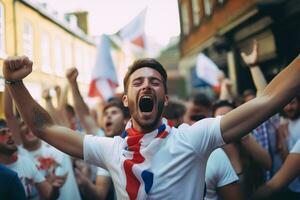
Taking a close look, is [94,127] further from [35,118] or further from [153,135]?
[153,135]

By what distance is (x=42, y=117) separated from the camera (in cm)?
199

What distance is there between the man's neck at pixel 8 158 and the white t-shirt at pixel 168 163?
1.32 metres

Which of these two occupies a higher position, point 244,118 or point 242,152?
point 244,118

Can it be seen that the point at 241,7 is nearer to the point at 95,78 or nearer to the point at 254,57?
the point at 95,78

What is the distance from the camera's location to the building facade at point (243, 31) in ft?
23.1

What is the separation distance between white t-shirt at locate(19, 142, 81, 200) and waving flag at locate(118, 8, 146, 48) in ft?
9.70

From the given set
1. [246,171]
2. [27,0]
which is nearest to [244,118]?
[246,171]

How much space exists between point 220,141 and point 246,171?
1.00 metres

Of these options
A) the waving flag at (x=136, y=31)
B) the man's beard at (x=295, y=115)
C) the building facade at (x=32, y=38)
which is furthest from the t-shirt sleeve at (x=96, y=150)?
the waving flag at (x=136, y=31)

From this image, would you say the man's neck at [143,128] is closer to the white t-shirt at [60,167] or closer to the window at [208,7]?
the white t-shirt at [60,167]

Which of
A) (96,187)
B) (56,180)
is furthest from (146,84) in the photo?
(56,180)

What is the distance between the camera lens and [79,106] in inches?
129

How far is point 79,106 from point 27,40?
1014 millimetres

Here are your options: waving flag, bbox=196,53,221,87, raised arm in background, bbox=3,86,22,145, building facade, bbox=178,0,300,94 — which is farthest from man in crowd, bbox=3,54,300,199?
waving flag, bbox=196,53,221,87
